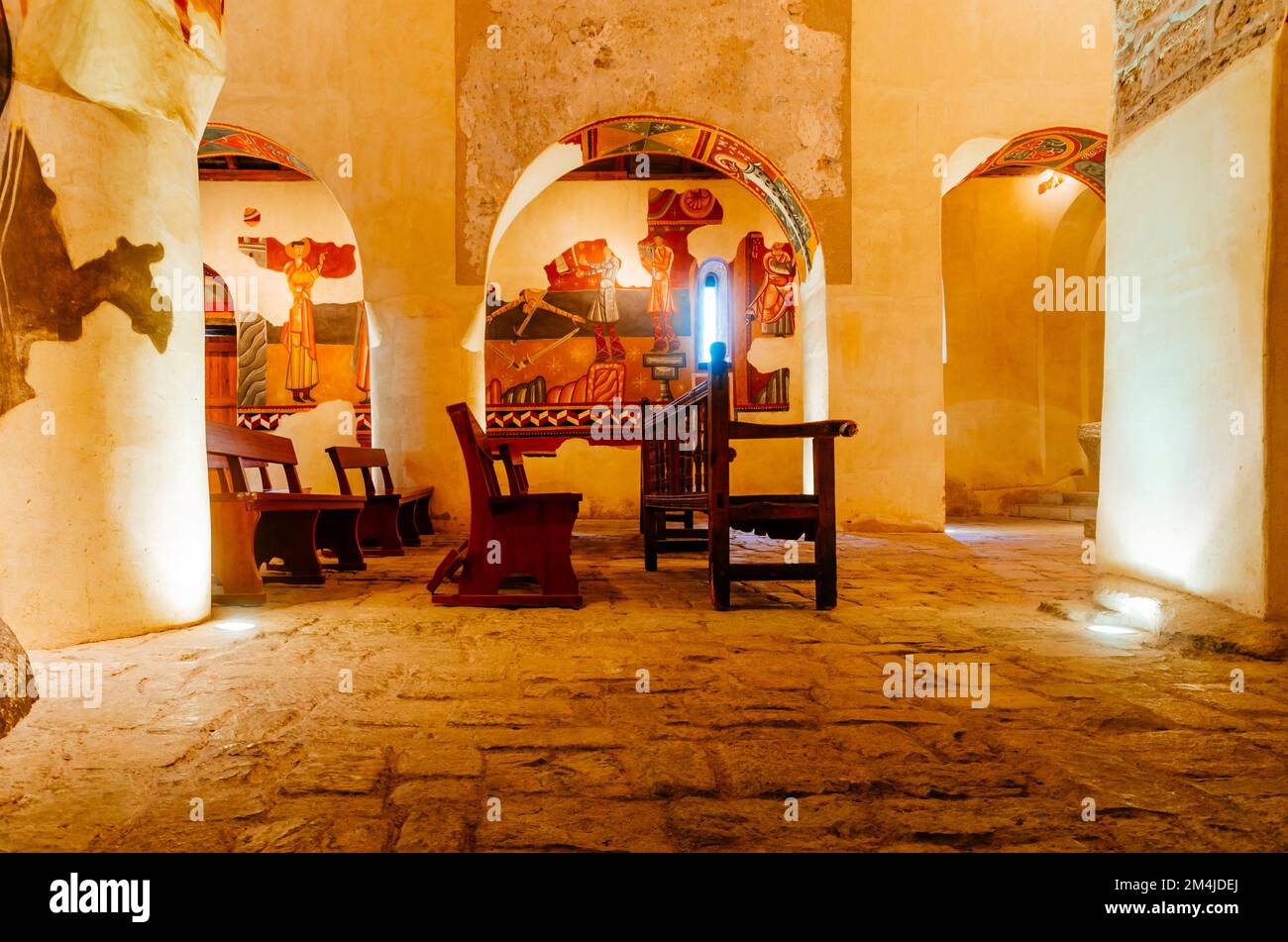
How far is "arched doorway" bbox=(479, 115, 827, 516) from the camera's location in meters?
12.4

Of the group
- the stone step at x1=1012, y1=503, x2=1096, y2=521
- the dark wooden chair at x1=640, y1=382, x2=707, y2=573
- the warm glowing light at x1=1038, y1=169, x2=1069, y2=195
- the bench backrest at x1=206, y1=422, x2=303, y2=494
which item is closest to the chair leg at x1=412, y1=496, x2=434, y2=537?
the bench backrest at x1=206, y1=422, x2=303, y2=494

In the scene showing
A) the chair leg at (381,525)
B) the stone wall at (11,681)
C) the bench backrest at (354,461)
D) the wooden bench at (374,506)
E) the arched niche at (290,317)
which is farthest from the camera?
the arched niche at (290,317)

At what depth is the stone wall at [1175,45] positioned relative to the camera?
328 cm

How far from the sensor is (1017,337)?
1262cm

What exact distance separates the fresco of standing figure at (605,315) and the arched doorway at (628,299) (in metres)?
0.02

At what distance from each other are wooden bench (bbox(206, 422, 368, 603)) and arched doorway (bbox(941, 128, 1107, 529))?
9.60 meters

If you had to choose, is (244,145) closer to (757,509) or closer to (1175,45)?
(757,509)

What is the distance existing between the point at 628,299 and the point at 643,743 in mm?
10831

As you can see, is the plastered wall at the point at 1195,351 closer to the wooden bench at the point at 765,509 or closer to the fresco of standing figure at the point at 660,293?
the wooden bench at the point at 765,509

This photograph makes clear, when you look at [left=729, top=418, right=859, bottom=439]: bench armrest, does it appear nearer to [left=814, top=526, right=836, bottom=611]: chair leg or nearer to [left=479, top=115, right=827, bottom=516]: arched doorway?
[left=814, top=526, right=836, bottom=611]: chair leg

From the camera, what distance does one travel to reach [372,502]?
7.16 meters

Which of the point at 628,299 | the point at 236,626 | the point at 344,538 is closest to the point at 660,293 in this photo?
the point at 628,299

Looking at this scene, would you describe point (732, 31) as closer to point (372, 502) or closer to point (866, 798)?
point (372, 502)

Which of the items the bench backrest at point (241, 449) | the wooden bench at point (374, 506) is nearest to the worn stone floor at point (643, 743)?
the bench backrest at point (241, 449)
